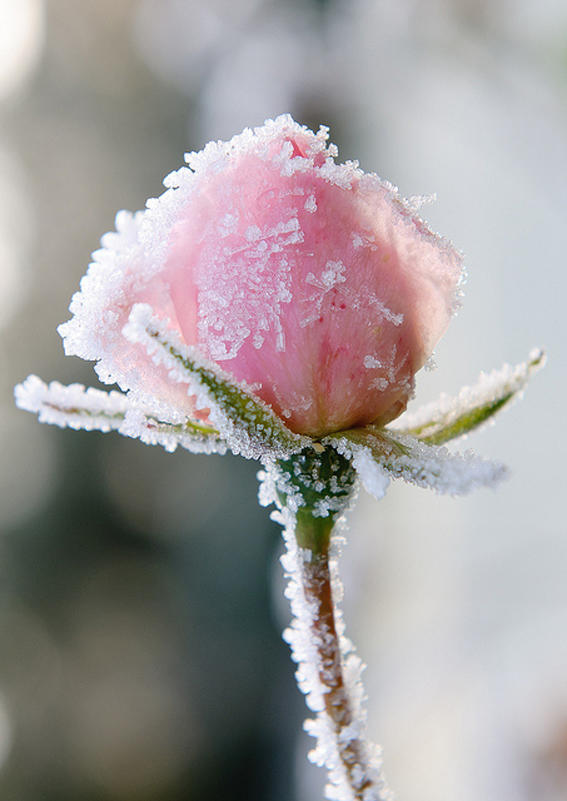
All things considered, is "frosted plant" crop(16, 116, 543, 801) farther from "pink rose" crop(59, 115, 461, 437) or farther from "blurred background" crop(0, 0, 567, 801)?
"blurred background" crop(0, 0, 567, 801)

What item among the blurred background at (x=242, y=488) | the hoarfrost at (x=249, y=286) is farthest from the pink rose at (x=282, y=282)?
the blurred background at (x=242, y=488)

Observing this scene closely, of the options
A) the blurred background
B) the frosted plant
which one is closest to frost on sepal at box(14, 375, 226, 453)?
the frosted plant

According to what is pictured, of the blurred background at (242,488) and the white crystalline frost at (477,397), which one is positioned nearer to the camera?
the white crystalline frost at (477,397)

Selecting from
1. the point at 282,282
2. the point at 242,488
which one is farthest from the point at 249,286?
the point at 242,488

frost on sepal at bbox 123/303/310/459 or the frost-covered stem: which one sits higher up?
frost on sepal at bbox 123/303/310/459

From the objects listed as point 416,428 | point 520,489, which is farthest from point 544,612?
point 416,428

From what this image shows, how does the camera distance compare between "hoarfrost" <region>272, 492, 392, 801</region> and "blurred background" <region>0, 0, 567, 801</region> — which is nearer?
"hoarfrost" <region>272, 492, 392, 801</region>

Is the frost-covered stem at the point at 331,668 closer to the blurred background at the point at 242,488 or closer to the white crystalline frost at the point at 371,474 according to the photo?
the white crystalline frost at the point at 371,474

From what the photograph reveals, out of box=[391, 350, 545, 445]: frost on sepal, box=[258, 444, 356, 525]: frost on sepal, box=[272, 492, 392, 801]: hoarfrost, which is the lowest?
box=[272, 492, 392, 801]: hoarfrost
